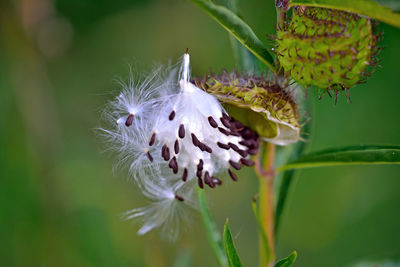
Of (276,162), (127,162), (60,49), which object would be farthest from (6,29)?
(276,162)

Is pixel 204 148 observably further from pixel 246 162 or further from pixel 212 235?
pixel 212 235

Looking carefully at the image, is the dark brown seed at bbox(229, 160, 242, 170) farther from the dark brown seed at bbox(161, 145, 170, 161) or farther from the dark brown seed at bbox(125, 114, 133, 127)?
the dark brown seed at bbox(125, 114, 133, 127)

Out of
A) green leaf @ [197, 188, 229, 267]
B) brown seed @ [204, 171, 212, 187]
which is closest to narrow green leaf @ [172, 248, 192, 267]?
green leaf @ [197, 188, 229, 267]

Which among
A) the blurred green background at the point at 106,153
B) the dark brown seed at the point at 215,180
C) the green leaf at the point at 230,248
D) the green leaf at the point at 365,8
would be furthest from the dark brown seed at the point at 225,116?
the blurred green background at the point at 106,153

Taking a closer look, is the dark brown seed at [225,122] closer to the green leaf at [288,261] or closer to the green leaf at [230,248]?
the green leaf at [230,248]

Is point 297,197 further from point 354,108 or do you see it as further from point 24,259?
point 24,259

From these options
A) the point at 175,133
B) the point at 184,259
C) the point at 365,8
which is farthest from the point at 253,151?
the point at 184,259

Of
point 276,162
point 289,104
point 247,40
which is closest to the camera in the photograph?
point 247,40
